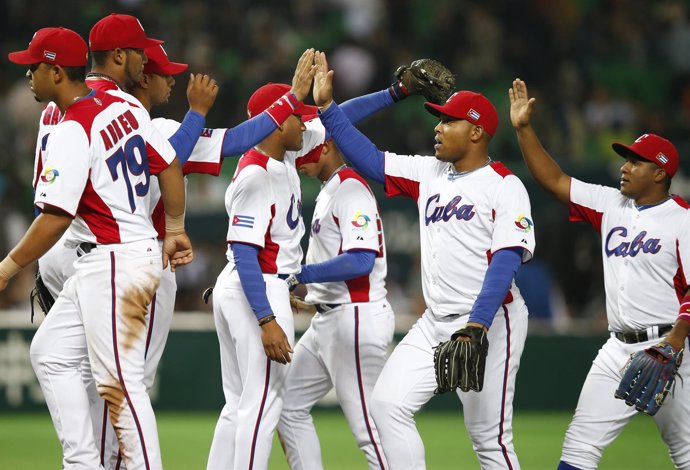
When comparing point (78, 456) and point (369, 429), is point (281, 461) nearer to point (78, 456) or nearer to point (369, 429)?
point (369, 429)

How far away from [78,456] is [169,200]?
4.09 ft

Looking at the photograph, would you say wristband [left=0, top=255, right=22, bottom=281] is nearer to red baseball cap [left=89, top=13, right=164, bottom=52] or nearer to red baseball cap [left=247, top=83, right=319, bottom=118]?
red baseball cap [left=89, top=13, right=164, bottom=52]

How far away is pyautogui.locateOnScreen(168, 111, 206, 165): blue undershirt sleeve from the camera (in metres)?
5.43

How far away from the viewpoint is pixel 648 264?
5.68 metres

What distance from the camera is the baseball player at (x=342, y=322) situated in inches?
227

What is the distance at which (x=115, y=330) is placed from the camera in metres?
4.98

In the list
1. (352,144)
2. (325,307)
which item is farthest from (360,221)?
(325,307)

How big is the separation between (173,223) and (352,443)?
4027 mm

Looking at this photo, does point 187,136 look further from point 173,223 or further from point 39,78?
point 39,78

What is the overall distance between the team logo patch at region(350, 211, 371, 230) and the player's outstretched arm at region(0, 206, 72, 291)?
61.8 inches

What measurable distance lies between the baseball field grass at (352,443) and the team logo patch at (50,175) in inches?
125

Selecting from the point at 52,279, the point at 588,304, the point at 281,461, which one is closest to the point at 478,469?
the point at 281,461

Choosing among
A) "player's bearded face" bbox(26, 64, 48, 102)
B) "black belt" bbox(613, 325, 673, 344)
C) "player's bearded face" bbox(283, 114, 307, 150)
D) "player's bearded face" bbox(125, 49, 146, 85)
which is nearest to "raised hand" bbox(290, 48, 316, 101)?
"player's bearded face" bbox(283, 114, 307, 150)

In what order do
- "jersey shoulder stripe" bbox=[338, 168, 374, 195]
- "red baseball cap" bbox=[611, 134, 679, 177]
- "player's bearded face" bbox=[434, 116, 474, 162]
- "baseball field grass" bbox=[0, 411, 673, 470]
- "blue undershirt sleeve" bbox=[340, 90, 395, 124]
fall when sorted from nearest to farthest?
"player's bearded face" bbox=[434, 116, 474, 162] → "red baseball cap" bbox=[611, 134, 679, 177] → "jersey shoulder stripe" bbox=[338, 168, 374, 195] → "blue undershirt sleeve" bbox=[340, 90, 395, 124] → "baseball field grass" bbox=[0, 411, 673, 470]
